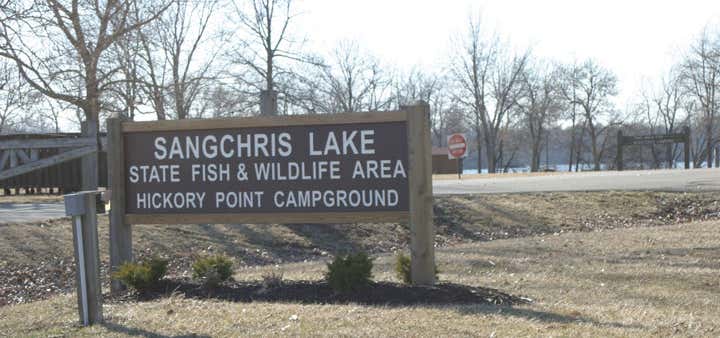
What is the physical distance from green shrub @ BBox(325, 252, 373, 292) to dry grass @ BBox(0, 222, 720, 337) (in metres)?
0.40

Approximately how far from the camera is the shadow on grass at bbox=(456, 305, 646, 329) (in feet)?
18.0

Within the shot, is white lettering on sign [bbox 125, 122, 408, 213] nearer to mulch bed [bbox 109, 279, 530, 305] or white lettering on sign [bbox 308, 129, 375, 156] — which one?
white lettering on sign [bbox 308, 129, 375, 156]

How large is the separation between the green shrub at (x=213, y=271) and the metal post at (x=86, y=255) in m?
1.21

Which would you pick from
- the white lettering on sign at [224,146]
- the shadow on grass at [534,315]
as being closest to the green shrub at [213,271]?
the white lettering on sign at [224,146]

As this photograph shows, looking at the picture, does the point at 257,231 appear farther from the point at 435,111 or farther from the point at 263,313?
the point at 435,111

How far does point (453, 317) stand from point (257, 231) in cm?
879

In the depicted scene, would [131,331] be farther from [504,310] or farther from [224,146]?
[504,310]

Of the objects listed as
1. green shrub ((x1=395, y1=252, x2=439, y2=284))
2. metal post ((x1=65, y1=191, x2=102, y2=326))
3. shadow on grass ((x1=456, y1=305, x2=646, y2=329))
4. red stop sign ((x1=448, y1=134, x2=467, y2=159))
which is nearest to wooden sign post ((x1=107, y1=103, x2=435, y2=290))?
green shrub ((x1=395, y1=252, x2=439, y2=284))

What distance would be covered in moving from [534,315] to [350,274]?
1626 millimetres

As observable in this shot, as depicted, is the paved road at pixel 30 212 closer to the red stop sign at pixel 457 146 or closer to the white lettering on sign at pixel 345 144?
the white lettering on sign at pixel 345 144

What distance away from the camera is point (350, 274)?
21.5ft

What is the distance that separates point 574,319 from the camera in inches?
221

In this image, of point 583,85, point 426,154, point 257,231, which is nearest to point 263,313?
point 426,154

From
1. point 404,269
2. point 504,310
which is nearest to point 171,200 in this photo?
point 404,269
